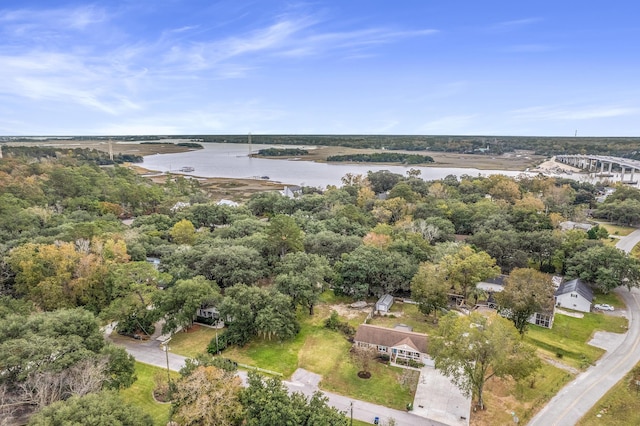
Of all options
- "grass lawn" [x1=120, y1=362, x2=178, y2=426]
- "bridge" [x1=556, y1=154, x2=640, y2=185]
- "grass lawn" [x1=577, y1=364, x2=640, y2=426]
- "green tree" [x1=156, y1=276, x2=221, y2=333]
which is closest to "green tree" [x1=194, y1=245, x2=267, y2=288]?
"green tree" [x1=156, y1=276, x2=221, y2=333]

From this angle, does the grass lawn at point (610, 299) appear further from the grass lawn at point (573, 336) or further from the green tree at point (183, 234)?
the green tree at point (183, 234)

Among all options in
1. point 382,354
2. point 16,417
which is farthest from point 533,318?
point 16,417

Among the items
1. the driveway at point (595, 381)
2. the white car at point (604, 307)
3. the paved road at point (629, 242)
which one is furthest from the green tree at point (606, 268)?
the paved road at point (629, 242)

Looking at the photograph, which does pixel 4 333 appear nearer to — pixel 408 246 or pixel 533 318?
pixel 408 246

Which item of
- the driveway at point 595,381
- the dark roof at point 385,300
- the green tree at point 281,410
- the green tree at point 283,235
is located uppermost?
the green tree at point 283,235

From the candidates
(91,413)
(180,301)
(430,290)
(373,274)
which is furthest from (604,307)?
(91,413)

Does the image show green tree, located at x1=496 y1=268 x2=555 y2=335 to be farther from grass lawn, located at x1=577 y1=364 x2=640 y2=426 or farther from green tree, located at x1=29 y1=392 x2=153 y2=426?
green tree, located at x1=29 y1=392 x2=153 y2=426
